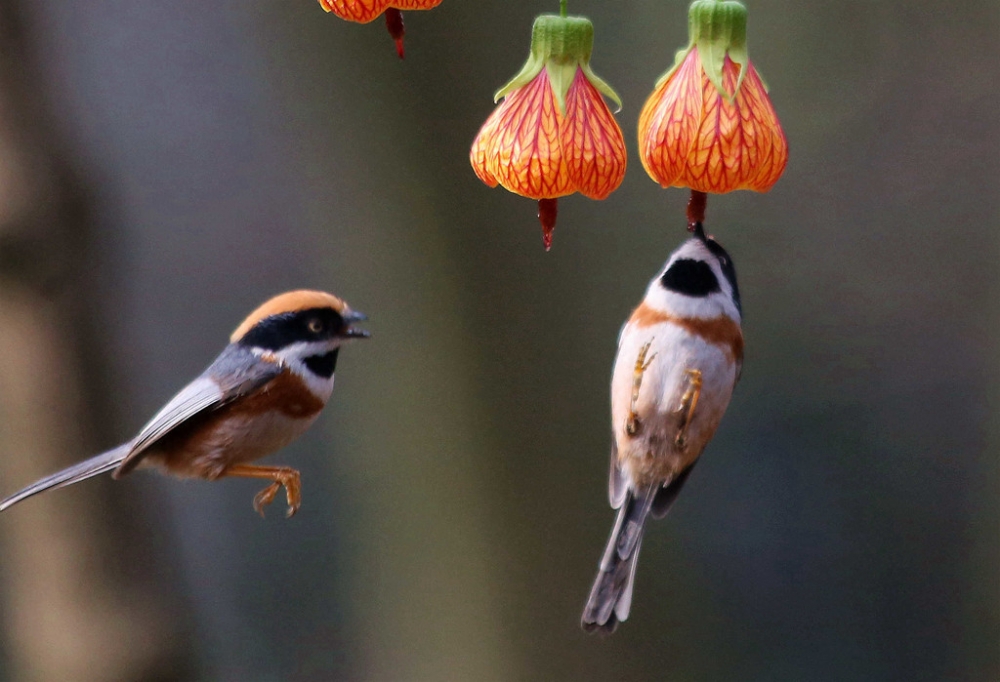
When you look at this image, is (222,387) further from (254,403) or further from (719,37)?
(719,37)

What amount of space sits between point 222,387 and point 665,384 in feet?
1.72

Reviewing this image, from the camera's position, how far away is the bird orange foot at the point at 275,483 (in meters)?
1.19

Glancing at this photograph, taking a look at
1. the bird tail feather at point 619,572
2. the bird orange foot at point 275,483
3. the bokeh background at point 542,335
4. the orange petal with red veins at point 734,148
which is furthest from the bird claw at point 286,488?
the bokeh background at point 542,335

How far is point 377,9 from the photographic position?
3.29 ft

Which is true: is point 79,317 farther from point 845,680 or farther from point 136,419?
point 845,680

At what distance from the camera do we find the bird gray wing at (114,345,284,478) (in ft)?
4.19

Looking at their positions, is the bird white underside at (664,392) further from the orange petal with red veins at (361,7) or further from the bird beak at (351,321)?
the orange petal with red veins at (361,7)

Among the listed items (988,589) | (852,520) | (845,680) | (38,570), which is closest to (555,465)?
(852,520)

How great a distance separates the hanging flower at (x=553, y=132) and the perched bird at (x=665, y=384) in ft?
0.75

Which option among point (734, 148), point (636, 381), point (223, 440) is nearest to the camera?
point (734, 148)

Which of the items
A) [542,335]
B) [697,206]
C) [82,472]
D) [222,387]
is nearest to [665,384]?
[697,206]

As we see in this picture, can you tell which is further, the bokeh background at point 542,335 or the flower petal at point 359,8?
the bokeh background at point 542,335

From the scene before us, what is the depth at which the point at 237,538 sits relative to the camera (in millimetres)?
3238

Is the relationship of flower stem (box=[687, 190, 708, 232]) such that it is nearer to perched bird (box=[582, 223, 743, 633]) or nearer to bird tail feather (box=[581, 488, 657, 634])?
perched bird (box=[582, 223, 743, 633])
